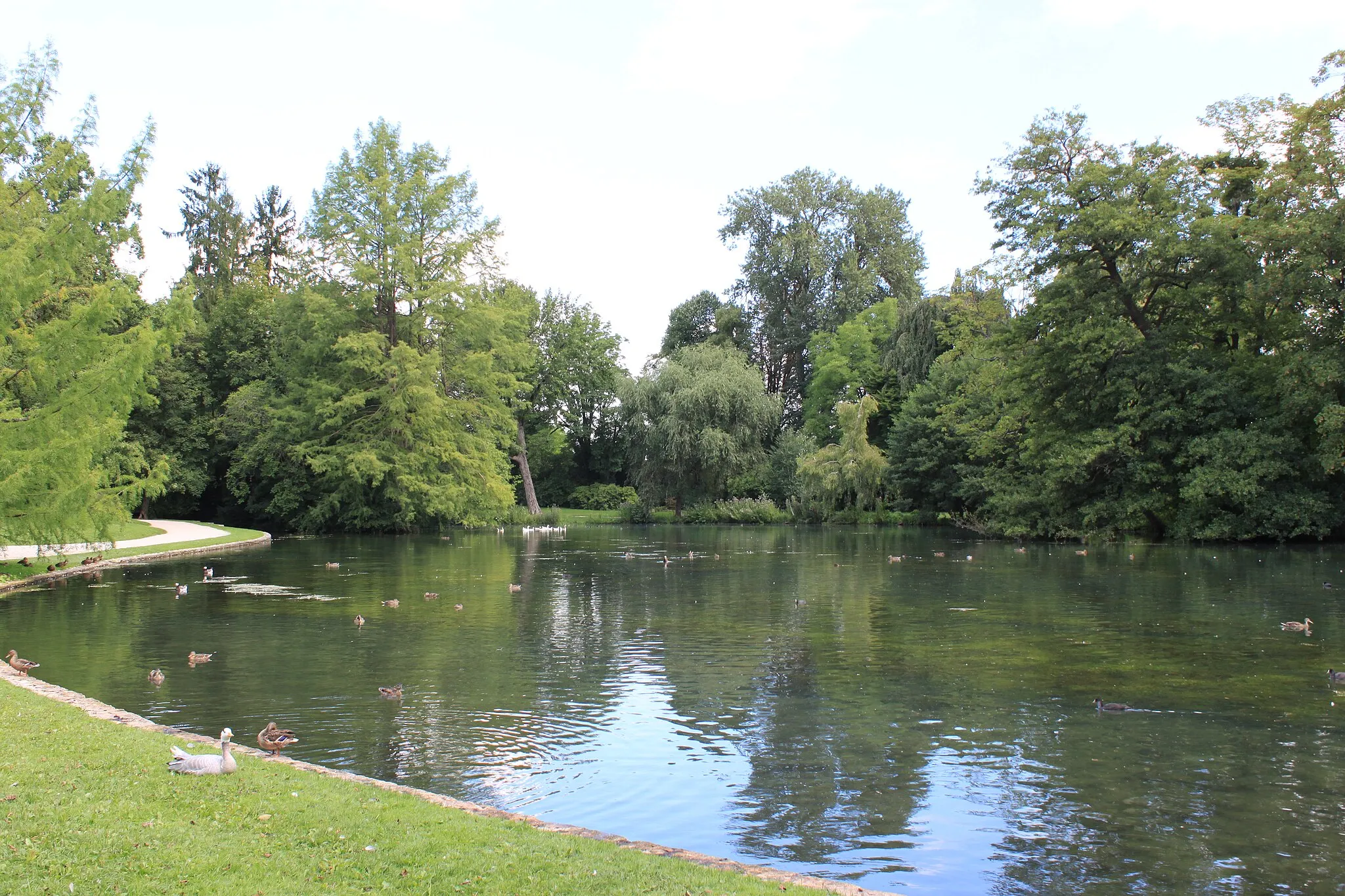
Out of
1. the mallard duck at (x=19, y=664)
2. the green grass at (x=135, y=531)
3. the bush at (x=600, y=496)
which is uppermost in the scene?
the bush at (x=600, y=496)

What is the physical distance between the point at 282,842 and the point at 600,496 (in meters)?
68.1

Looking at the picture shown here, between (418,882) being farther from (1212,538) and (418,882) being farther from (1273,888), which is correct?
(1212,538)

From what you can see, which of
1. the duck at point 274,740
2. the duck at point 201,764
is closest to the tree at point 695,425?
the duck at point 274,740

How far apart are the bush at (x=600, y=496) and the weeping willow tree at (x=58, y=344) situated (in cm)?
4978

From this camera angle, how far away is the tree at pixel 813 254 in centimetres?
7212

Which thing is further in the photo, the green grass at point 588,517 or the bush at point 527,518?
the green grass at point 588,517

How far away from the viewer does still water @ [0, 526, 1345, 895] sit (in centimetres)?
755

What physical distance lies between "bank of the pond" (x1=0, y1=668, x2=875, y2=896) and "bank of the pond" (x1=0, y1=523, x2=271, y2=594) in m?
18.7

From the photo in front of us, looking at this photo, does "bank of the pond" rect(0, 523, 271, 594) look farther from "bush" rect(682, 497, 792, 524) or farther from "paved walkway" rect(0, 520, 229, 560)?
"bush" rect(682, 497, 792, 524)

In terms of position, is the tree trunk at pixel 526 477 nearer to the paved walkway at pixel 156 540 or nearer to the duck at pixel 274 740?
the paved walkway at pixel 156 540

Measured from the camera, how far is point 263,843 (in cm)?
605

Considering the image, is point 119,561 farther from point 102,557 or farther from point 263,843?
point 263,843

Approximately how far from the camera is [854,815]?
8047mm

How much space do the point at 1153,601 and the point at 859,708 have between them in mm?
11927
